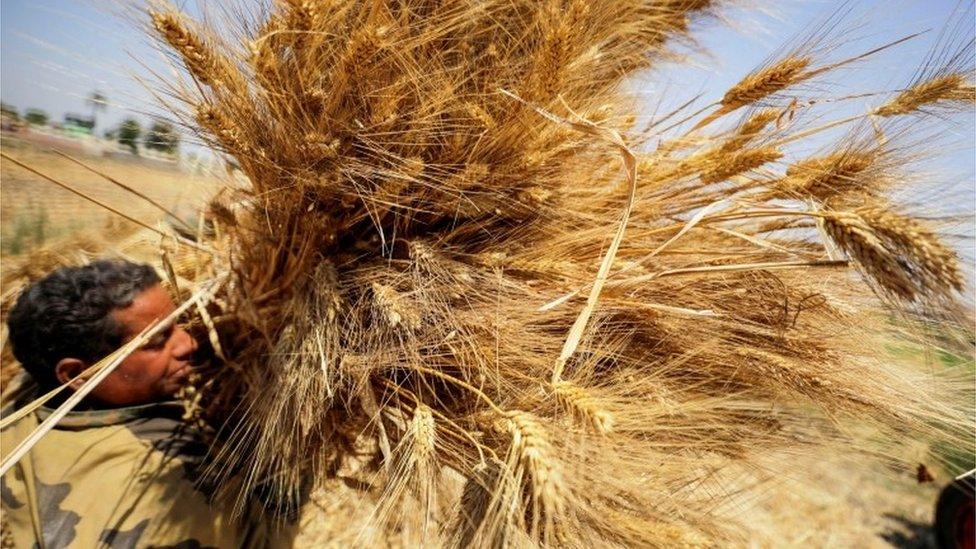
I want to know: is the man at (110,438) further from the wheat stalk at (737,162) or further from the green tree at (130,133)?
the wheat stalk at (737,162)

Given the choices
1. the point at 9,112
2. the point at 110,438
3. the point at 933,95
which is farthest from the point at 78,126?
the point at 933,95

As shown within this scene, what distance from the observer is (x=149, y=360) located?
1.11 m

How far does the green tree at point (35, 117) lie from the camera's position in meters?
1.02

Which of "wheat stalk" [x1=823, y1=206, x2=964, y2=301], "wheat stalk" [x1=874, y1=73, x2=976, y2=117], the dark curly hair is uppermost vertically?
"wheat stalk" [x1=874, y1=73, x2=976, y2=117]

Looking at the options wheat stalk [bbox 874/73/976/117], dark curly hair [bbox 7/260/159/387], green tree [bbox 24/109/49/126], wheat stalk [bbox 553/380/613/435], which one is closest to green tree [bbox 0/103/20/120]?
green tree [bbox 24/109/49/126]

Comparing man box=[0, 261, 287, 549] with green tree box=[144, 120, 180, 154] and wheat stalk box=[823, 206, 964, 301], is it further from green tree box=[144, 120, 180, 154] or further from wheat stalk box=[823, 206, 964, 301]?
wheat stalk box=[823, 206, 964, 301]

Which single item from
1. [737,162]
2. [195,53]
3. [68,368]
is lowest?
[68,368]

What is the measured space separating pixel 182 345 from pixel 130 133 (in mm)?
466

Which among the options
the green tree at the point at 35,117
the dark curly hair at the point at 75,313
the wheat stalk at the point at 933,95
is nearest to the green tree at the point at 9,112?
the green tree at the point at 35,117

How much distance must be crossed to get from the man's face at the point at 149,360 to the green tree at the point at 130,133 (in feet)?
1.10

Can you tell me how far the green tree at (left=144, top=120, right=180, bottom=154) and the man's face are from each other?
0.38 meters

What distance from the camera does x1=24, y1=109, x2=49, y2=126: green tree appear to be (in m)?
1.02

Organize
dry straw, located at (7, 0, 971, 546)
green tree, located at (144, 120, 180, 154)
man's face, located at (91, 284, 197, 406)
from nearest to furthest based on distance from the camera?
dry straw, located at (7, 0, 971, 546), green tree, located at (144, 120, 180, 154), man's face, located at (91, 284, 197, 406)

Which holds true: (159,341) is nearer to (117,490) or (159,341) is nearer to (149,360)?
(149,360)
